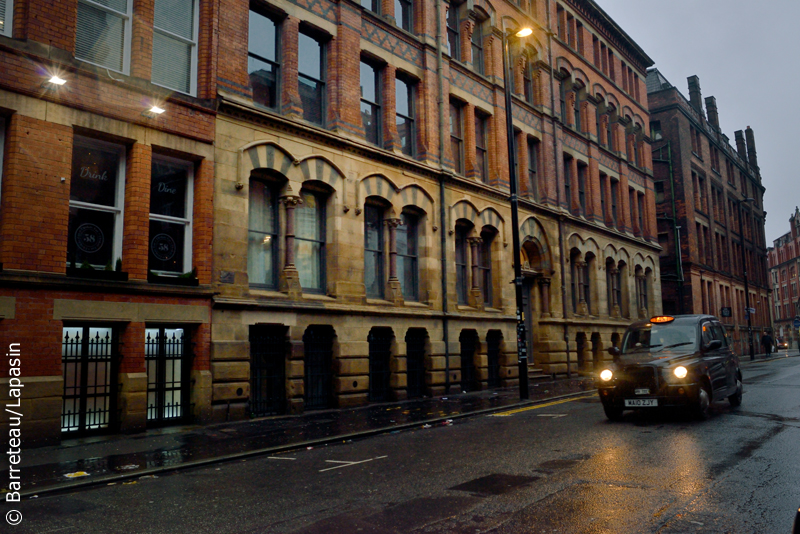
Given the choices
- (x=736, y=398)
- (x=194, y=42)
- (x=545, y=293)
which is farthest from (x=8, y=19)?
(x=545, y=293)

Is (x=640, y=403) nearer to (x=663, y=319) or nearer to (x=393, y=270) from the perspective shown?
(x=663, y=319)

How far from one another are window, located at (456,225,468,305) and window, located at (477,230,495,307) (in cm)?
109

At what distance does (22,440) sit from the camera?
10.2 m

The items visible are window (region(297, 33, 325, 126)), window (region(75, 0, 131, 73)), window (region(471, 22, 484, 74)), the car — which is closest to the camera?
the car

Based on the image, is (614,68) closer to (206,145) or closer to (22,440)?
(206,145)

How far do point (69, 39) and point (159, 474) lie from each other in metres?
8.48

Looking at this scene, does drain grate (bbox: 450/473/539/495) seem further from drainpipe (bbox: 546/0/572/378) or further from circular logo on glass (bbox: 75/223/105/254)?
drainpipe (bbox: 546/0/572/378)

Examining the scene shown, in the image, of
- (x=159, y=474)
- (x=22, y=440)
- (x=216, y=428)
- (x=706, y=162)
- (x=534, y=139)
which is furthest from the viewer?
(x=706, y=162)

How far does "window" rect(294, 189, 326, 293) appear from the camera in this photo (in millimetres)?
16203

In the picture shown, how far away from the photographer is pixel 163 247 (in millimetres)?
13172

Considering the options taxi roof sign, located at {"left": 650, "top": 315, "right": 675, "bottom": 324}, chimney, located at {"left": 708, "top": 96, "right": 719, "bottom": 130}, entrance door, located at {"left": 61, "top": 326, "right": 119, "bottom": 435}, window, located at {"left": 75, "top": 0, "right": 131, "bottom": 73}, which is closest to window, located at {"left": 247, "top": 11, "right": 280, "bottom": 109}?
window, located at {"left": 75, "top": 0, "right": 131, "bottom": 73}

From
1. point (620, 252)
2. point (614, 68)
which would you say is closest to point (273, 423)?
point (620, 252)

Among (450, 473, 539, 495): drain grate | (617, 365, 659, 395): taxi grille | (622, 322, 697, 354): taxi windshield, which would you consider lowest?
(450, 473, 539, 495): drain grate

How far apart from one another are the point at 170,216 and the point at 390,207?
710 cm
